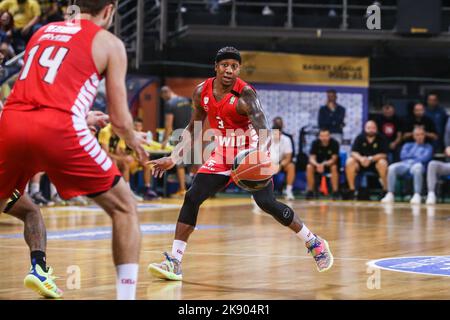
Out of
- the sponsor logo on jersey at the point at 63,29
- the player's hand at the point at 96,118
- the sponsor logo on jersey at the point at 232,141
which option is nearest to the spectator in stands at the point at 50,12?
the sponsor logo on jersey at the point at 232,141

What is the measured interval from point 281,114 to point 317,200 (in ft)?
7.05

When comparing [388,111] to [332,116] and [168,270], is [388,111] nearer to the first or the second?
[332,116]

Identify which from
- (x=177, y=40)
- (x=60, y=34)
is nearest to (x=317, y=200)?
(x=177, y=40)

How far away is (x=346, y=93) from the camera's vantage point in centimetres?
1950

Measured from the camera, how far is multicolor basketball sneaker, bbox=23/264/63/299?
5.91 m

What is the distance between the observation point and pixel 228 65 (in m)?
7.32

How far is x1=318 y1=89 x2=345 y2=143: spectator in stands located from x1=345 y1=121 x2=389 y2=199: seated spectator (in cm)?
115

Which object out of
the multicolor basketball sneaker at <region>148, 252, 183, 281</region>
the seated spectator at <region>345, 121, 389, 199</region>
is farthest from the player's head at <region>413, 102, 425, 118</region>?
the multicolor basketball sneaker at <region>148, 252, 183, 281</region>

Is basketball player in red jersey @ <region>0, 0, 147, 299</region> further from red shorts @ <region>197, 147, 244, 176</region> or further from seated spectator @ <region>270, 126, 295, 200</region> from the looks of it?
seated spectator @ <region>270, 126, 295, 200</region>

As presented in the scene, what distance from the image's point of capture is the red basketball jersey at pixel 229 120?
7.38 meters

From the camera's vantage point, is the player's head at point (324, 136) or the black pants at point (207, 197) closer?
the black pants at point (207, 197)

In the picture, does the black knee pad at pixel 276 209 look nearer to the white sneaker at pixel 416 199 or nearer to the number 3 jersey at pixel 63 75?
the number 3 jersey at pixel 63 75

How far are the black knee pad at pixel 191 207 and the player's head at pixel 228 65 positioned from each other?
3.01 ft

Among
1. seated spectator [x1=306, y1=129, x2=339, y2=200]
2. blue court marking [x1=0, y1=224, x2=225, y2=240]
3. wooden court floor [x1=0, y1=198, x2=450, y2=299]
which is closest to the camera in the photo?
wooden court floor [x1=0, y1=198, x2=450, y2=299]
